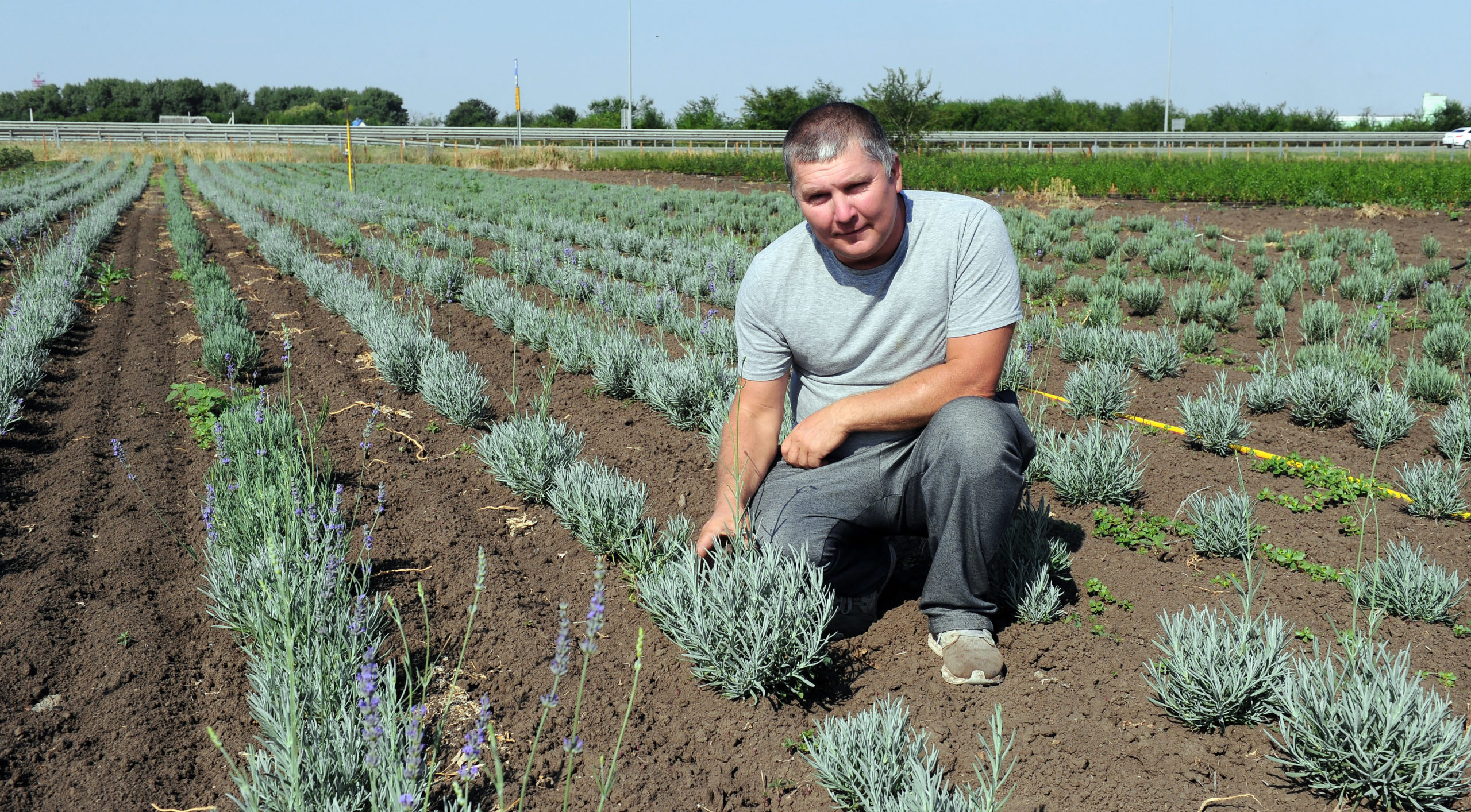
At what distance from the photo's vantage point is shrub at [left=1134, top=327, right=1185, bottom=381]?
5.52m

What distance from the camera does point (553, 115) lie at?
2427 inches

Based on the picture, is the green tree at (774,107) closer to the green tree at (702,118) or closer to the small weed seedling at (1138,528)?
the green tree at (702,118)

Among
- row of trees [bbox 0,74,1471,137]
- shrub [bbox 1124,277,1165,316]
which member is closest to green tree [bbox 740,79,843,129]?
row of trees [bbox 0,74,1471,137]

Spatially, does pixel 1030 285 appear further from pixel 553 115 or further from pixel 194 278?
pixel 553 115

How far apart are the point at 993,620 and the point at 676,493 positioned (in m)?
1.56

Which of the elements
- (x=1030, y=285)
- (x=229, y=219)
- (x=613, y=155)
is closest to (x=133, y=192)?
(x=229, y=219)

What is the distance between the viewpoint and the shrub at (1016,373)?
16.4ft

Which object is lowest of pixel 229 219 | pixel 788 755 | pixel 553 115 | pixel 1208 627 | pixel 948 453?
pixel 788 755

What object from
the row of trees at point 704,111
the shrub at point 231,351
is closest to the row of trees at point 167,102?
the row of trees at point 704,111

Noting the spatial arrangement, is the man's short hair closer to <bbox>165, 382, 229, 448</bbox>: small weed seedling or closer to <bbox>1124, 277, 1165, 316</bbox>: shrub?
<bbox>165, 382, 229, 448</bbox>: small weed seedling

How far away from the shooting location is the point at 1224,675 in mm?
2178

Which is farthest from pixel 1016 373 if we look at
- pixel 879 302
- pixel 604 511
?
pixel 604 511

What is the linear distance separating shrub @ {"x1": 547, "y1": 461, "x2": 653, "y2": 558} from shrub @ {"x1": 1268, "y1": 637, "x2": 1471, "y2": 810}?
1.94 metres

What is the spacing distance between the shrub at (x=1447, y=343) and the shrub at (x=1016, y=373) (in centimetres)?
279
